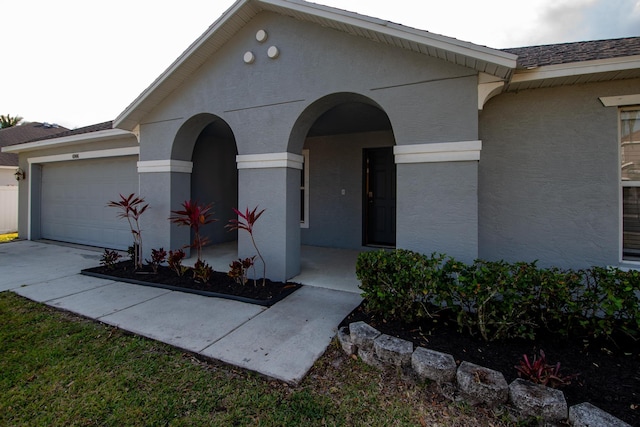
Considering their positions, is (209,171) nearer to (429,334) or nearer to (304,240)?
(304,240)

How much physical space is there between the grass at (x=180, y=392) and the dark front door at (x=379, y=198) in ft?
16.3

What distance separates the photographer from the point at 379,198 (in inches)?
307

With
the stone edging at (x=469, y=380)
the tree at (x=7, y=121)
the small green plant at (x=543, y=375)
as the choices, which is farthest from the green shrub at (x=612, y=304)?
the tree at (x=7, y=121)

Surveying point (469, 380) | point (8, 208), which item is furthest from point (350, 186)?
point (8, 208)

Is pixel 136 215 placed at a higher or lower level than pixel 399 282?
higher

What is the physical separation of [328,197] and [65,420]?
21.5 ft

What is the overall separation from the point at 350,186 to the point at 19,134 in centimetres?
2127

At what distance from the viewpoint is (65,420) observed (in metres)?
2.23

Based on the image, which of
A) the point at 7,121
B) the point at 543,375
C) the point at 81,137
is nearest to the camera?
the point at 543,375

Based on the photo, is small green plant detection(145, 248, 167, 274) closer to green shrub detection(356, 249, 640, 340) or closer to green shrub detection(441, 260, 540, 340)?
green shrub detection(356, 249, 640, 340)

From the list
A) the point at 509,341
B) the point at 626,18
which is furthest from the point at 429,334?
the point at 626,18

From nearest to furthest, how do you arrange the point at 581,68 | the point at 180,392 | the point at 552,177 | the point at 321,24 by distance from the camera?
the point at 180,392 → the point at 581,68 → the point at 552,177 → the point at 321,24

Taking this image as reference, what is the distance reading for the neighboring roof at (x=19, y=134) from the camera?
48.4 ft

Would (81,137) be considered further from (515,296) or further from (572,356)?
(572,356)
